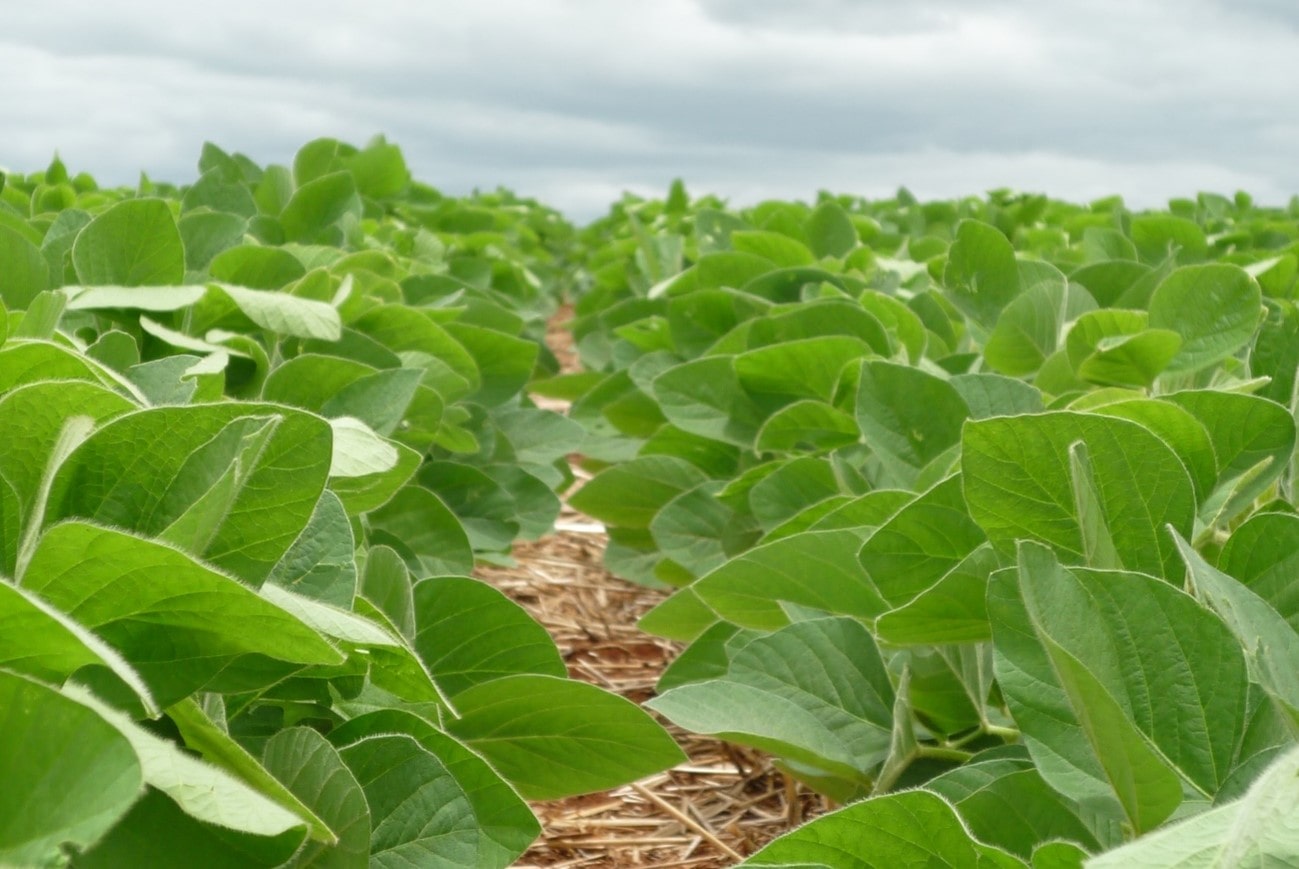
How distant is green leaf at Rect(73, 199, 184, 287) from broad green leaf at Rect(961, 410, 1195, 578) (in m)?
1.07

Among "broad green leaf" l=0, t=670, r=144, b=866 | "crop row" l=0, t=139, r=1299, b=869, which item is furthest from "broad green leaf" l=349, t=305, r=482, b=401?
"broad green leaf" l=0, t=670, r=144, b=866

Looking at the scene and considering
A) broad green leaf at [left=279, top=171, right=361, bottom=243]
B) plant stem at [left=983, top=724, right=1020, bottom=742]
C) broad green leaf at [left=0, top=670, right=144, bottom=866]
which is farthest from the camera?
broad green leaf at [left=279, top=171, right=361, bottom=243]

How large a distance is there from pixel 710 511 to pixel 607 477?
0.39 meters

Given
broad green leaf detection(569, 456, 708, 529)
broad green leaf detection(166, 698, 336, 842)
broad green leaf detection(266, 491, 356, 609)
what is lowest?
broad green leaf detection(569, 456, 708, 529)

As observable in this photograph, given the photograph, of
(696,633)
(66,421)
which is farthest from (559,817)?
(66,421)

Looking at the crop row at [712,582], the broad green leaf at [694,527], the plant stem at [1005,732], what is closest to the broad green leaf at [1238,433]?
the crop row at [712,582]

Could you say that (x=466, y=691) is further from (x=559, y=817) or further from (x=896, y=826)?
(x=559, y=817)

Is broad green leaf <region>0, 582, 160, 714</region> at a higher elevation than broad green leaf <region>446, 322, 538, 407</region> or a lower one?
higher

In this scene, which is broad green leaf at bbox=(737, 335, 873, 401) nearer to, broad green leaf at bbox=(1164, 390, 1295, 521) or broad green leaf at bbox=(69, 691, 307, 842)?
broad green leaf at bbox=(1164, 390, 1295, 521)

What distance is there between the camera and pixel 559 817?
2342mm

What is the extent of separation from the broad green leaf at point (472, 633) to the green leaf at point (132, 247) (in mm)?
590

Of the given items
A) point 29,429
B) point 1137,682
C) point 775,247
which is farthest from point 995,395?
point 775,247

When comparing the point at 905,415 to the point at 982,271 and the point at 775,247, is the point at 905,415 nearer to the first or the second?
the point at 982,271

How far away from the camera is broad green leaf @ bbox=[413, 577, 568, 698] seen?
1.31 metres
